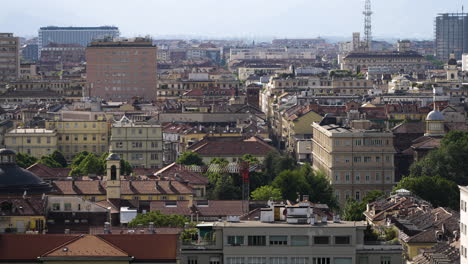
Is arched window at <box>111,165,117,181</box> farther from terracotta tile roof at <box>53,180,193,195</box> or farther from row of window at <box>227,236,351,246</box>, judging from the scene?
row of window at <box>227,236,351,246</box>

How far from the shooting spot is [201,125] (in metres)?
136

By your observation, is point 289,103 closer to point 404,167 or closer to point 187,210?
point 404,167

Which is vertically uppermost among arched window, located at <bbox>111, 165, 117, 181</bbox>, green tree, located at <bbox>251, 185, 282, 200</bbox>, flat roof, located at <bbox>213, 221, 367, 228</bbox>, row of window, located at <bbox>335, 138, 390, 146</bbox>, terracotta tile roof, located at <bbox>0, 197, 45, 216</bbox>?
flat roof, located at <bbox>213, 221, 367, 228</bbox>

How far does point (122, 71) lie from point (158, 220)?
395 ft

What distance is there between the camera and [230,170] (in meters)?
96.8

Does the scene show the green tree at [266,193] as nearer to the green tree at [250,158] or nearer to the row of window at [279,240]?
the green tree at [250,158]

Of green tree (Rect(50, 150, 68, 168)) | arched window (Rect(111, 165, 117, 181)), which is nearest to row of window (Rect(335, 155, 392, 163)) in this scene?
green tree (Rect(50, 150, 68, 168))

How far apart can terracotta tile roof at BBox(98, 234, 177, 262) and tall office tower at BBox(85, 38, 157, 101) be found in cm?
13395

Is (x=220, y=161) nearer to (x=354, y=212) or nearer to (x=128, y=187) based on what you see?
(x=128, y=187)

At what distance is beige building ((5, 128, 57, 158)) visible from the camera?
4673 inches

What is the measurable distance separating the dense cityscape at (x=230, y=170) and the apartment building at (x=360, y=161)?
3.4 inches

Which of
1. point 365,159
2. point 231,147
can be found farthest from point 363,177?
point 231,147

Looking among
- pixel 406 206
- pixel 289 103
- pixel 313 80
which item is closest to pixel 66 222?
pixel 406 206

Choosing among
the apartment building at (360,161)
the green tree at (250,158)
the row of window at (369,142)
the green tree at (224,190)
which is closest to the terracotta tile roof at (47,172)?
the green tree at (224,190)
